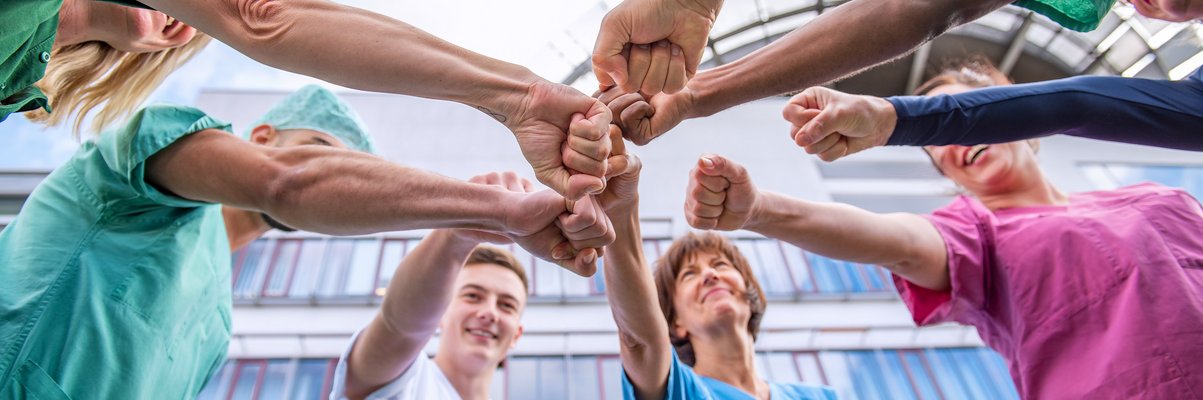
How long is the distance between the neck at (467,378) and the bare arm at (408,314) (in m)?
0.25

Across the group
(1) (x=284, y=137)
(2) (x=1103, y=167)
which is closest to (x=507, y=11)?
(1) (x=284, y=137)

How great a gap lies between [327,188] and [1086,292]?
1.25m

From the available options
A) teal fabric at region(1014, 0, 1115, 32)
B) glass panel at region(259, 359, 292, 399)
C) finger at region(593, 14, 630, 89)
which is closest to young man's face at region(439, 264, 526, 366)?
finger at region(593, 14, 630, 89)

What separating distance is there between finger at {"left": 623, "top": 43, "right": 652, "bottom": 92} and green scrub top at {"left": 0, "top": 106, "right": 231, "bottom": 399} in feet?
2.19

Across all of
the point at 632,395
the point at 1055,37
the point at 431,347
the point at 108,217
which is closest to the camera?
the point at 108,217

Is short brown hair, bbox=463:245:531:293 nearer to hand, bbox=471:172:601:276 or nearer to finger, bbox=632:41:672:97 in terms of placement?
hand, bbox=471:172:601:276

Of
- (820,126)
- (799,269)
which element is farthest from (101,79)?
(799,269)

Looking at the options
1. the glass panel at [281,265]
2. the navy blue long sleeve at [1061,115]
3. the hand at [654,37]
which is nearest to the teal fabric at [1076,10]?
the navy blue long sleeve at [1061,115]

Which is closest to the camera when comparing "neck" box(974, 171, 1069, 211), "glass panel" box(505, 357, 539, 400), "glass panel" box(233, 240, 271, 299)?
"neck" box(974, 171, 1069, 211)

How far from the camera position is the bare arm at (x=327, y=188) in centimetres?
102

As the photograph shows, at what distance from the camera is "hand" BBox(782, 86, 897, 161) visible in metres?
1.10

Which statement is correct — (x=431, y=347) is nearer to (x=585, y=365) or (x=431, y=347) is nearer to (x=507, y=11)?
(x=585, y=365)

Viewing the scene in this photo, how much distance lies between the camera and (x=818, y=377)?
3.94m

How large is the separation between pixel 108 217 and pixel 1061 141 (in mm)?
7180
